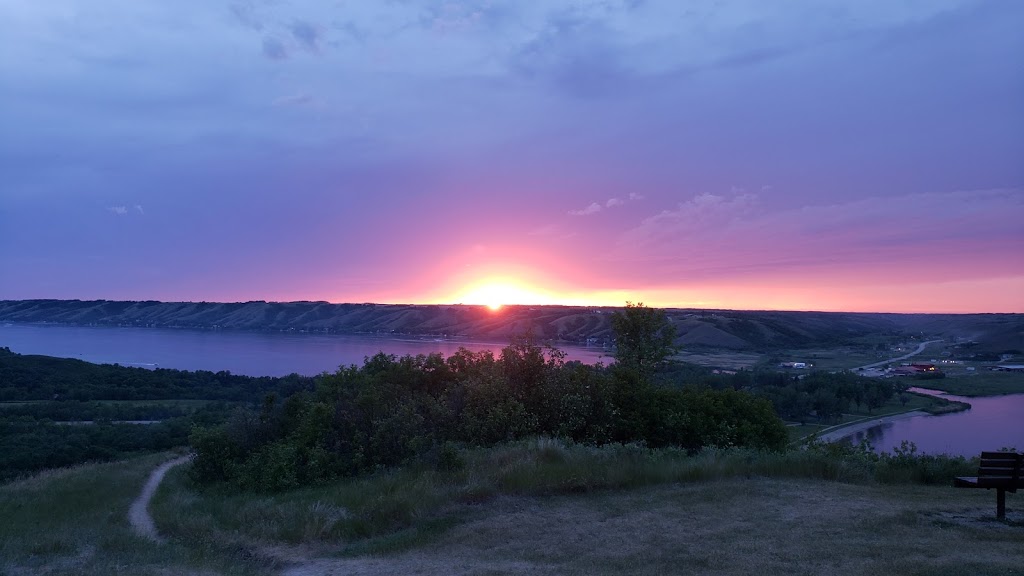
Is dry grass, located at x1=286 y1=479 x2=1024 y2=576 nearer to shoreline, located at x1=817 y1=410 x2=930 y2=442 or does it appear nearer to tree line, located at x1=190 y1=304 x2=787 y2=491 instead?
tree line, located at x1=190 y1=304 x2=787 y2=491

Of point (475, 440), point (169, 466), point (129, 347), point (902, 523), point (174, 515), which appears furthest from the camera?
point (129, 347)

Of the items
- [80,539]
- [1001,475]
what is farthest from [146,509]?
[1001,475]

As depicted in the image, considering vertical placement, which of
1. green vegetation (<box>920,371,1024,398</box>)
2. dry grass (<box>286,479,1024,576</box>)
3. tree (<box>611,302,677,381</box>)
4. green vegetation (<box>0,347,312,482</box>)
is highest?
tree (<box>611,302,677,381</box>)

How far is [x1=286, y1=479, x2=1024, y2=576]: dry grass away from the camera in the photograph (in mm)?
6211

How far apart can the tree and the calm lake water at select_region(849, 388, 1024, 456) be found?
21.3 ft

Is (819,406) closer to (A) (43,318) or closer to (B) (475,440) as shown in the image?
(B) (475,440)

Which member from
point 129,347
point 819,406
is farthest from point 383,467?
point 129,347

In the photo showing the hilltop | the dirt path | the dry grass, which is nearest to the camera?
the dry grass

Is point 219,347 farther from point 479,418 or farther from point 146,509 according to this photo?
point 479,418

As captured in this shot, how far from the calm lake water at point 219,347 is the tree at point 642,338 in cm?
3043

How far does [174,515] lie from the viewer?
11.4 metres

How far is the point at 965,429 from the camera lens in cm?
2330

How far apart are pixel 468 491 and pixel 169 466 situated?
17.7 metres

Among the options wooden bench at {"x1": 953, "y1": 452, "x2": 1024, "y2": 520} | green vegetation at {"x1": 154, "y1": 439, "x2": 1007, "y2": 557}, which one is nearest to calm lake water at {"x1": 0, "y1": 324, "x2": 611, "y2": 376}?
green vegetation at {"x1": 154, "y1": 439, "x2": 1007, "y2": 557}
